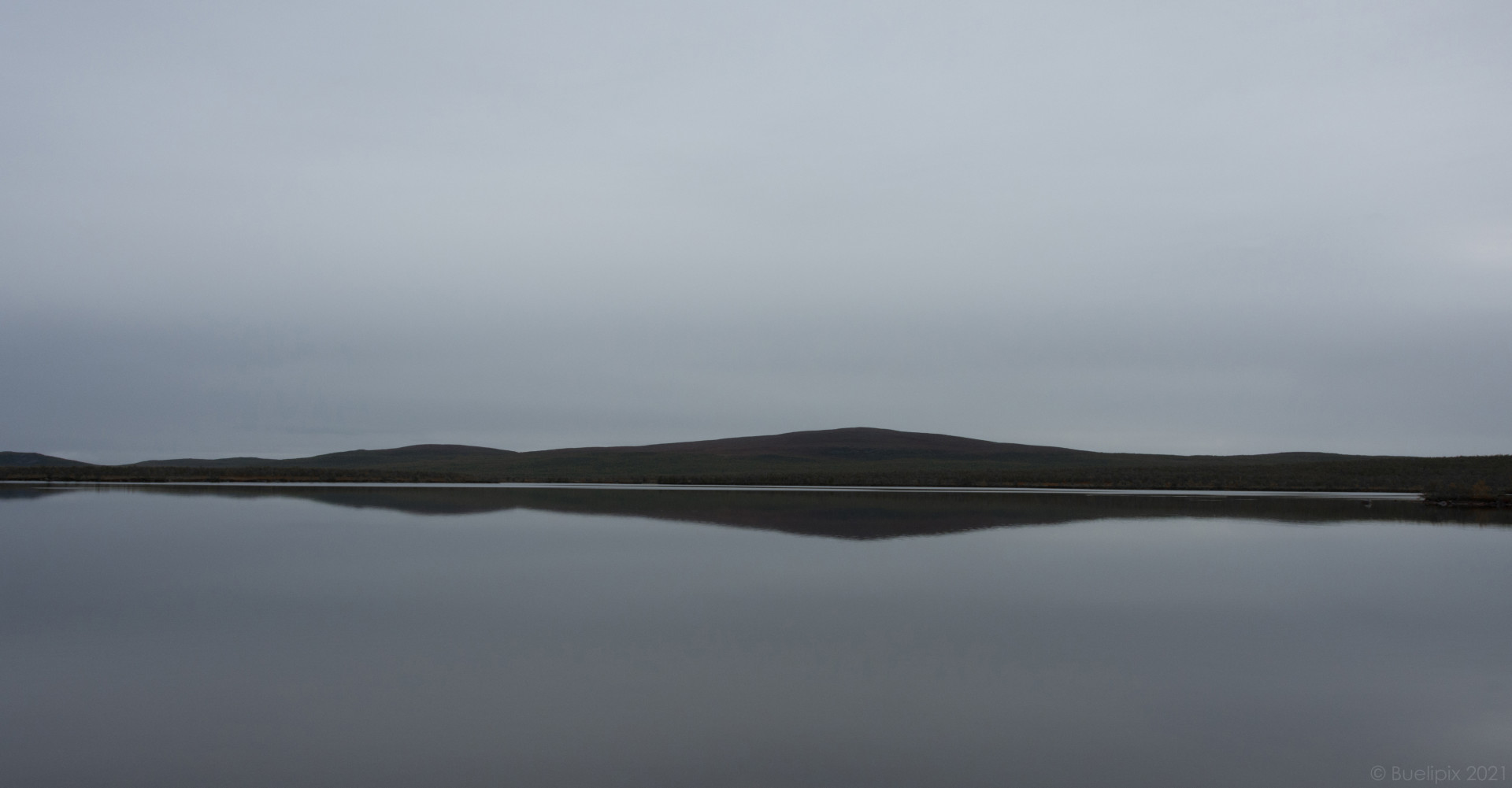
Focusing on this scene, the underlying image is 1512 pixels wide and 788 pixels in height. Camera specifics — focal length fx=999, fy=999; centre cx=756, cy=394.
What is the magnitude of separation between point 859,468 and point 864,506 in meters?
34.3

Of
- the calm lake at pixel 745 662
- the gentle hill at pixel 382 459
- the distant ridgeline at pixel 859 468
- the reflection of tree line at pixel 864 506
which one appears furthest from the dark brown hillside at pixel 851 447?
the calm lake at pixel 745 662

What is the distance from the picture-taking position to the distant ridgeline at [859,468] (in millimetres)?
39125

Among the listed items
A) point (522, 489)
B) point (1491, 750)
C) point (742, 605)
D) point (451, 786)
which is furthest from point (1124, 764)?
point (522, 489)

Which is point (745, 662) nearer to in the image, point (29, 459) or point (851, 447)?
point (851, 447)

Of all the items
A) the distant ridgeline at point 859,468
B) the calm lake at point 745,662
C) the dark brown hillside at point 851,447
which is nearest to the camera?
the calm lake at point 745,662

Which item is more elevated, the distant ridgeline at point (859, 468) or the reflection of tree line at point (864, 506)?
the distant ridgeline at point (859, 468)

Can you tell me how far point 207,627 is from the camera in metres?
8.47

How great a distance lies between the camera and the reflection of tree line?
19531mm

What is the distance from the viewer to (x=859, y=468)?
5866cm

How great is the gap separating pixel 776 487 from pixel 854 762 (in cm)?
3258

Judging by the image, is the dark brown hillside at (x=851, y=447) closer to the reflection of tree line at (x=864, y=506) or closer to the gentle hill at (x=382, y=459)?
the gentle hill at (x=382, y=459)

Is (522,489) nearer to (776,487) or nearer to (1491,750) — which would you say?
(776,487)

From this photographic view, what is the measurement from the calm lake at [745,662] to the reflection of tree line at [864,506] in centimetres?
414

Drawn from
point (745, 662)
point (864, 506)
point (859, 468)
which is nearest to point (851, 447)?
point (859, 468)
